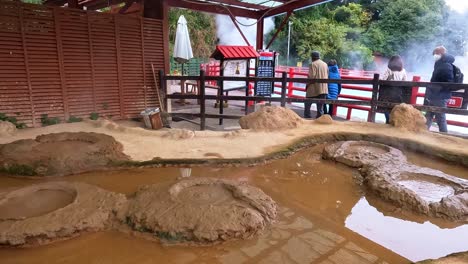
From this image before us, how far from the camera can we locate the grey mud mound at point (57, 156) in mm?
3777

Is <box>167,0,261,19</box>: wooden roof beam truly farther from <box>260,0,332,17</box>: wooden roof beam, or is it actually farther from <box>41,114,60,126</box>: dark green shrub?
<box>41,114,60,126</box>: dark green shrub

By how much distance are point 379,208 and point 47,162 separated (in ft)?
12.5

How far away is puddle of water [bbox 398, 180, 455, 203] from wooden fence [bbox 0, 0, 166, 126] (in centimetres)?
602

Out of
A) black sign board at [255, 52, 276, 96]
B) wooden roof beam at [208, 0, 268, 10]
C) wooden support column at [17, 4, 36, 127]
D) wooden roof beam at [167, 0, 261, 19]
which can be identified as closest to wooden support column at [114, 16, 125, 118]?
wooden roof beam at [167, 0, 261, 19]

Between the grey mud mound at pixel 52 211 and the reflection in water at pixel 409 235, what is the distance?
2.20 metres

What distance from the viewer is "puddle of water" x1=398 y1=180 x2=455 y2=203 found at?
3.25m

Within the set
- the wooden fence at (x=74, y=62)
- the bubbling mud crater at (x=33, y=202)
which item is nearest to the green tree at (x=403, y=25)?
the wooden fence at (x=74, y=62)

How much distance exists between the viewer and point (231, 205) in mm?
2791

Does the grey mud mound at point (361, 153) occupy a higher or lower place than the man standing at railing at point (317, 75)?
lower

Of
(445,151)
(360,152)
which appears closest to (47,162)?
(360,152)

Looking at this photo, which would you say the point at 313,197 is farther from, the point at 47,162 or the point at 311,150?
the point at 47,162

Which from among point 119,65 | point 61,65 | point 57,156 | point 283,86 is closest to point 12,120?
point 61,65

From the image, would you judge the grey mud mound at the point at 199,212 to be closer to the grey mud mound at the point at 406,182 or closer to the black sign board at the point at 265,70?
the grey mud mound at the point at 406,182

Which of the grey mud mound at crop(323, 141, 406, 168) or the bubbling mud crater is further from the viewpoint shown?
the grey mud mound at crop(323, 141, 406, 168)
